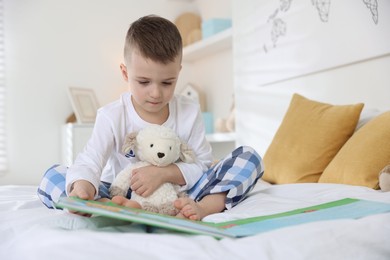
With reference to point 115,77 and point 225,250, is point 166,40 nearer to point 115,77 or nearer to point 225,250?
point 225,250

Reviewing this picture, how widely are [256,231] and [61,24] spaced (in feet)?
10.5

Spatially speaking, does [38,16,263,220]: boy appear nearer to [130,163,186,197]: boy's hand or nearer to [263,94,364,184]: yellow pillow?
[130,163,186,197]: boy's hand

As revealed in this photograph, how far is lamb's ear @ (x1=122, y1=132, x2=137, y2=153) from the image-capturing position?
46.4 inches

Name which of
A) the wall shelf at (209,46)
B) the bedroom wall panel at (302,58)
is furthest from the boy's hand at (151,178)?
the wall shelf at (209,46)

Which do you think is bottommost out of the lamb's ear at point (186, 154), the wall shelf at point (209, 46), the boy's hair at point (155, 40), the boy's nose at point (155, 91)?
the lamb's ear at point (186, 154)

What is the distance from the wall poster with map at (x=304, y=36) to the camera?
5.97ft

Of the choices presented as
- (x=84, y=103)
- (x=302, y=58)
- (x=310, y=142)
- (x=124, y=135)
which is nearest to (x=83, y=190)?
(x=124, y=135)

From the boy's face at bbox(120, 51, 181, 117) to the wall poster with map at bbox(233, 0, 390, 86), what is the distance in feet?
3.26

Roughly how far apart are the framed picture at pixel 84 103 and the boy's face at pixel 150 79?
2.18 m

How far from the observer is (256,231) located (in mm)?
736

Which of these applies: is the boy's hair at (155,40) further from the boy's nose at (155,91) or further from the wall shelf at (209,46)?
the wall shelf at (209,46)

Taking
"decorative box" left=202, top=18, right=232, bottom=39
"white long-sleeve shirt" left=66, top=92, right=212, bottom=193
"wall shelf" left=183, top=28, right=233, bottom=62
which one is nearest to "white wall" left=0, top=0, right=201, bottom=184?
"wall shelf" left=183, top=28, right=233, bottom=62

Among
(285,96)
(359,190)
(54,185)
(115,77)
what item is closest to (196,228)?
(54,185)

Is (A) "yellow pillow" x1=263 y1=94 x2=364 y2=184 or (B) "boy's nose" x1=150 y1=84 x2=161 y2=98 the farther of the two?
(A) "yellow pillow" x1=263 y1=94 x2=364 y2=184
